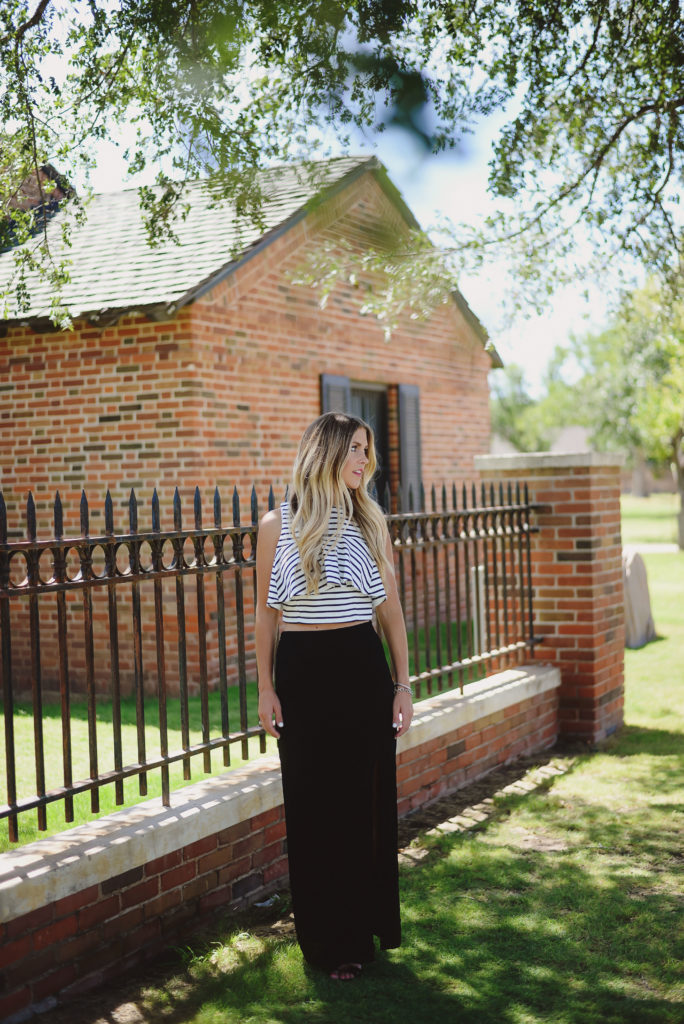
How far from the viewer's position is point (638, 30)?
533 centimetres

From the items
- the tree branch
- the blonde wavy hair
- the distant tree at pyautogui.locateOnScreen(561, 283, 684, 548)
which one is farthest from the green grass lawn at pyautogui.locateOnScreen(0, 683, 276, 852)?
the distant tree at pyautogui.locateOnScreen(561, 283, 684, 548)

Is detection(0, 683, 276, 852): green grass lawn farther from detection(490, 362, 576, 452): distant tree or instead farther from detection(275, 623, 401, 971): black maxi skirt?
detection(490, 362, 576, 452): distant tree

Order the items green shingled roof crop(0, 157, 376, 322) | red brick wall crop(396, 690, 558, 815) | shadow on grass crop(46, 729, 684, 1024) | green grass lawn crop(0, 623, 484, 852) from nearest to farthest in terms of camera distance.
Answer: shadow on grass crop(46, 729, 684, 1024), green grass lawn crop(0, 623, 484, 852), red brick wall crop(396, 690, 558, 815), green shingled roof crop(0, 157, 376, 322)

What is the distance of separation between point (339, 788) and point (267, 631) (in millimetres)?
600

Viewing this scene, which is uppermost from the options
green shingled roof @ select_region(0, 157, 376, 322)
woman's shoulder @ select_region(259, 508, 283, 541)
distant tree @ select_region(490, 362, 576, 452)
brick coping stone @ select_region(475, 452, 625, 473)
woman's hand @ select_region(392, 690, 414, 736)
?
distant tree @ select_region(490, 362, 576, 452)

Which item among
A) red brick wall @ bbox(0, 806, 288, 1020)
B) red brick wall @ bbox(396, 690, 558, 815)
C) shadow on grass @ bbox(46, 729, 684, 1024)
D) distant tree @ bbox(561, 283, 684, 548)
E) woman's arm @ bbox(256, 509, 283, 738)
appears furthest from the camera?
distant tree @ bbox(561, 283, 684, 548)

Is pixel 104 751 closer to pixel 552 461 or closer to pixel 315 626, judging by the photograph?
pixel 552 461

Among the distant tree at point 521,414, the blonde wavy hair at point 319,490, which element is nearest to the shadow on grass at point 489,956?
the blonde wavy hair at point 319,490

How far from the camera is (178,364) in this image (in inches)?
346

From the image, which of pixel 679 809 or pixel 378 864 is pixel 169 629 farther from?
pixel 378 864

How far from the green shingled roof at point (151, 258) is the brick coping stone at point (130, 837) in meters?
4.71

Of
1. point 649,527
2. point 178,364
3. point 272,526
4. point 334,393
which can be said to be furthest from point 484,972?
point 649,527

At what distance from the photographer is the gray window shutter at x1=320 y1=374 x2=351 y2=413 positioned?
10.5 metres

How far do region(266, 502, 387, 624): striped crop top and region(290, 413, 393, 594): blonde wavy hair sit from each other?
33mm
